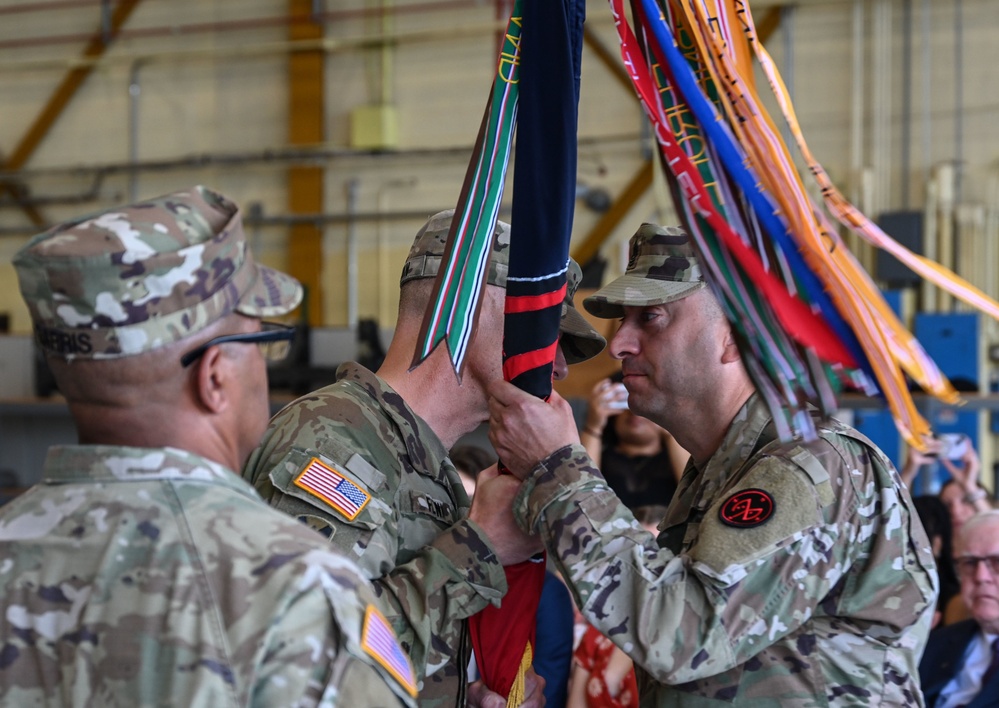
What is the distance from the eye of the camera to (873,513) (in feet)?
5.92

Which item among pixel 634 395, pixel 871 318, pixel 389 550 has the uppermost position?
pixel 871 318

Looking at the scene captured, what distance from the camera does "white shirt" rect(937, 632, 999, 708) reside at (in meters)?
3.22

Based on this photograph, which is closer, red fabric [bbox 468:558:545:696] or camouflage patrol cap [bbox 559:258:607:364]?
red fabric [bbox 468:558:545:696]

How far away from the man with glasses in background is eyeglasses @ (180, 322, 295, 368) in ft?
7.83

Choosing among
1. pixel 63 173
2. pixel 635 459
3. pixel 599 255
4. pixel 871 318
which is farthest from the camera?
pixel 63 173

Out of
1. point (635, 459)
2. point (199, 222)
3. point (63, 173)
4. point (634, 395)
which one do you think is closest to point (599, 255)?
point (635, 459)

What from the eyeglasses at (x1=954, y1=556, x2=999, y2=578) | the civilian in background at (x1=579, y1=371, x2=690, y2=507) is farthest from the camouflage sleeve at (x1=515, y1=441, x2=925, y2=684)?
the civilian in background at (x1=579, y1=371, x2=690, y2=507)

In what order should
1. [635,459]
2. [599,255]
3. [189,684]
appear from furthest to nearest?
[599,255]
[635,459]
[189,684]

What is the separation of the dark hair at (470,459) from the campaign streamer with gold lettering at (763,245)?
81.6 inches

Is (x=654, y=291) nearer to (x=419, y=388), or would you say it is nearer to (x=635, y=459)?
(x=419, y=388)

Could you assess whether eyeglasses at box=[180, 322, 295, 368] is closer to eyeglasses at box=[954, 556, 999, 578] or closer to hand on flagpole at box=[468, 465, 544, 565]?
hand on flagpole at box=[468, 465, 544, 565]

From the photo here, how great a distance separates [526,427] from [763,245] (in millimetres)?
450

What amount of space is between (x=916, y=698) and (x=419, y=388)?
0.95 meters

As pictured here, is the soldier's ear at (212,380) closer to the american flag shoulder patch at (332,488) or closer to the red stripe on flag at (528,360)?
the american flag shoulder patch at (332,488)
